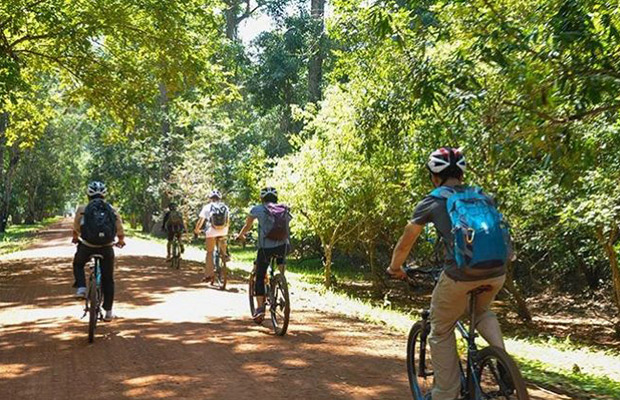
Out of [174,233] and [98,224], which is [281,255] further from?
[174,233]

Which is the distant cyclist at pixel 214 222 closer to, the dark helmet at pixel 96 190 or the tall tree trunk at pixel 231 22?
the dark helmet at pixel 96 190

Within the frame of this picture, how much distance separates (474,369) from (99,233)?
597 centimetres

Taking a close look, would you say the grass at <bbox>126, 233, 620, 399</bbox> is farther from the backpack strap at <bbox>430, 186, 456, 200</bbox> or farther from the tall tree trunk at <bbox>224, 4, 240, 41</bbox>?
the tall tree trunk at <bbox>224, 4, 240, 41</bbox>

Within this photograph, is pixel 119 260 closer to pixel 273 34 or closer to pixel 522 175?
pixel 522 175

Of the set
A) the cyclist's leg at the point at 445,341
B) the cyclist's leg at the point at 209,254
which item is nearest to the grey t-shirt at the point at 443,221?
the cyclist's leg at the point at 445,341

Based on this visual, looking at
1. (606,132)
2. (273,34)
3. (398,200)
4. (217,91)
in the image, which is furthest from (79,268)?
(273,34)

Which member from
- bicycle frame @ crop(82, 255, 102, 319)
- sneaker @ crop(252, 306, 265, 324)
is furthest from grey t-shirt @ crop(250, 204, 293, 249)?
bicycle frame @ crop(82, 255, 102, 319)

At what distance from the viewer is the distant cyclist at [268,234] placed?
Result: 9.55 meters

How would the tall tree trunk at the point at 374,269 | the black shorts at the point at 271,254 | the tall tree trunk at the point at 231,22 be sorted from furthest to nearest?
the tall tree trunk at the point at 231,22 → the tall tree trunk at the point at 374,269 → the black shorts at the point at 271,254

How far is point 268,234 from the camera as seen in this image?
31.3ft

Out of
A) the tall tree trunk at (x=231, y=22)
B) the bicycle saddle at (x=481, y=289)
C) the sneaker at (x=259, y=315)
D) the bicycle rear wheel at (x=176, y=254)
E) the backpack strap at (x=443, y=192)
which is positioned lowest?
the sneaker at (x=259, y=315)

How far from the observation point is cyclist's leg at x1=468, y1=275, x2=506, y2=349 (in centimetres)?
469

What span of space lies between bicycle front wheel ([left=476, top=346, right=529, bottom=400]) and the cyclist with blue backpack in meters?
0.16

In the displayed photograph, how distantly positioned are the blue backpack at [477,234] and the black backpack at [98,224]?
5.90 m
